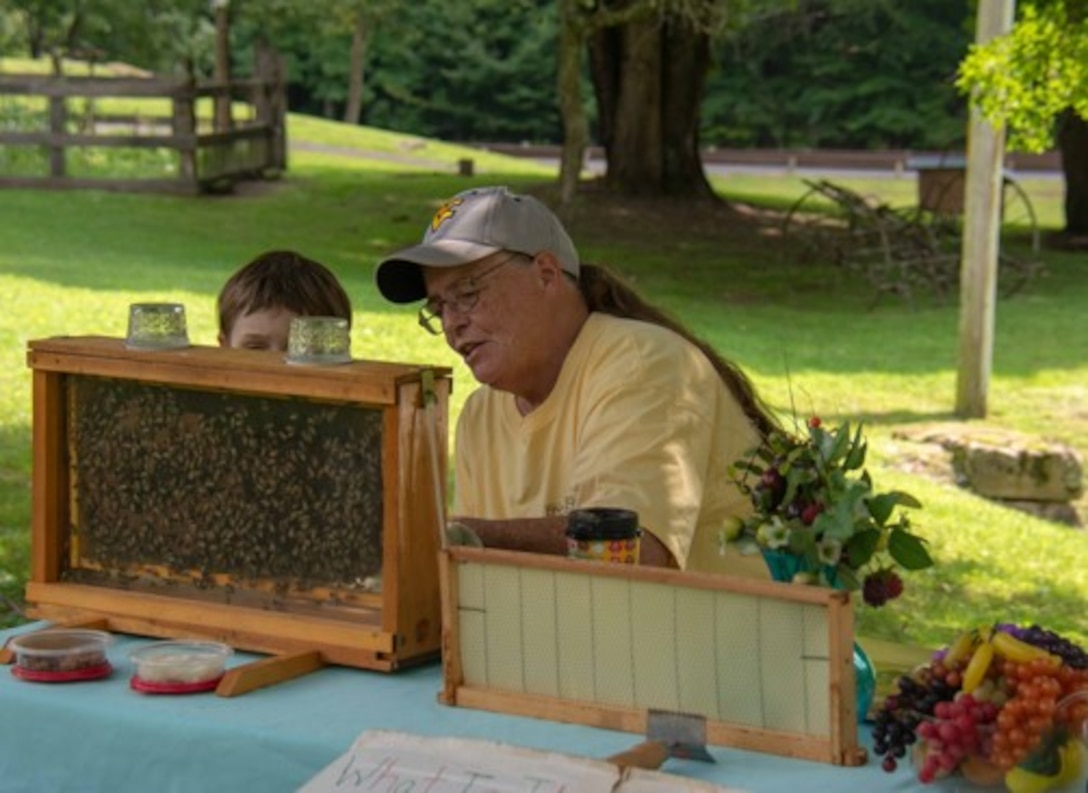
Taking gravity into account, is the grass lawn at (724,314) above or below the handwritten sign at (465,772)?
below

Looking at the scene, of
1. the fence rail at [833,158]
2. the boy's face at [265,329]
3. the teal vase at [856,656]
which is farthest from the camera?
the fence rail at [833,158]

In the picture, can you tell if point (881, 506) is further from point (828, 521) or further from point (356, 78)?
point (356, 78)

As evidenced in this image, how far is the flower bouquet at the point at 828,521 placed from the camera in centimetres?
295

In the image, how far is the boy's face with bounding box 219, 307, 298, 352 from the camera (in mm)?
4590

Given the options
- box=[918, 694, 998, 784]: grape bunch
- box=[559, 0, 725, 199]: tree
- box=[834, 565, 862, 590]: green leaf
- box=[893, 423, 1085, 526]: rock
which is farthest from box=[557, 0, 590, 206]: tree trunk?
box=[918, 694, 998, 784]: grape bunch

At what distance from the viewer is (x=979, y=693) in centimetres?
268

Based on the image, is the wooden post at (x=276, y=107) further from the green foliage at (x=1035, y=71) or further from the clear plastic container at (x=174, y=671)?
the clear plastic container at (x=174, y=671)

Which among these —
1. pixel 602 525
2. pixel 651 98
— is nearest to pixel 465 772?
pixel 602 525

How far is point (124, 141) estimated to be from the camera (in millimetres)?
24156

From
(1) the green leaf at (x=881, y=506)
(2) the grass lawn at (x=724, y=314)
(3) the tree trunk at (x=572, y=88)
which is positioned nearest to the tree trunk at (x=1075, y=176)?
(2) the grass lawn at (x=724, y=314)

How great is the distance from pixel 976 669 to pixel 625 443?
39.3 inches

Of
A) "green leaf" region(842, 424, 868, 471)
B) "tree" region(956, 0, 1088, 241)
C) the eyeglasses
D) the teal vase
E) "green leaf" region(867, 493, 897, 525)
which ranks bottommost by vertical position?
the teal vase

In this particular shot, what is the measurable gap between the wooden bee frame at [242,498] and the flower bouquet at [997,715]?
79cm

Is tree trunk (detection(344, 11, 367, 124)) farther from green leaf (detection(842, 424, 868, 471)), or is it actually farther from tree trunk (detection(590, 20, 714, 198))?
green leaf (detection(842, 424, 868, 471))
